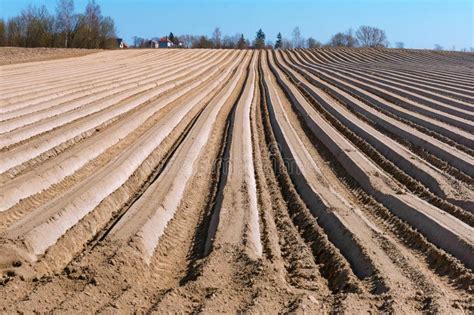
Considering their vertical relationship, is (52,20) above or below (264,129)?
above

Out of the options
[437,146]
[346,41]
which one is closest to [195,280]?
[437,146]

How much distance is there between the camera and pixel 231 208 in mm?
6875

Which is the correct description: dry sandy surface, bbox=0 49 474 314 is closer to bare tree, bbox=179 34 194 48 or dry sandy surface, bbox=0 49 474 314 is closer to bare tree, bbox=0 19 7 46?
bare tree, bbox=0 19 7 46

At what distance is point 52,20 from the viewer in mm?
52781

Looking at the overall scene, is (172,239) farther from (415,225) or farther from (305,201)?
(415,225)

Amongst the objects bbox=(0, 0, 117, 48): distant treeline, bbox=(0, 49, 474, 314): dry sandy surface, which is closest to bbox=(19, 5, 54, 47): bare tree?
bbox=(0, 0, 117, 48): distant treeline

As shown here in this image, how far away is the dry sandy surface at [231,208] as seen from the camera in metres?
4.65

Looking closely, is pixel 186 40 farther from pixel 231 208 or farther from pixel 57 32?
pixel 231 208

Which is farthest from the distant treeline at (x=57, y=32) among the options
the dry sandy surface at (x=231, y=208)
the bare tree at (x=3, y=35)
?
the dry sandy surface at (x=231, y=208)

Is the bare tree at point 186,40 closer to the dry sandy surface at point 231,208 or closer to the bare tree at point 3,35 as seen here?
the bare tree at point 3,35

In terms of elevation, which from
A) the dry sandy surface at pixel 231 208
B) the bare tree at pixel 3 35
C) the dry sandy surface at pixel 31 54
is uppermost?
the bare tree at pixel 3 35

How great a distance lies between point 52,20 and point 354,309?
53.3 meters

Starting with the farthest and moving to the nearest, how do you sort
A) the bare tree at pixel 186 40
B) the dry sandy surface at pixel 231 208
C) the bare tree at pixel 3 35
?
the bare tree at pixel 186 40, the bare tree at pixel 3 35, the dry sandy surface at pixel 231 208

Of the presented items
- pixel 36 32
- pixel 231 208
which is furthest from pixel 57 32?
pixel 231 208
